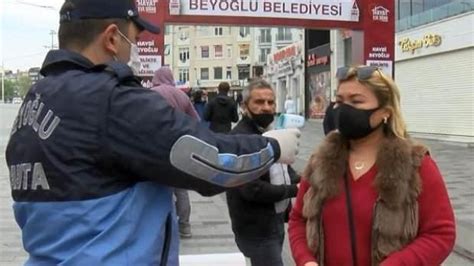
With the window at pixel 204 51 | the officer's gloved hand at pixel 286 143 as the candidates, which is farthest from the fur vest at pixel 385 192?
the window at pixel 204 51

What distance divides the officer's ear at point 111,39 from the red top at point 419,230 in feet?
4.46

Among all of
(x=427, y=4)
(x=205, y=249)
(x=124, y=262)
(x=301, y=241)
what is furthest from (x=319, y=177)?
(x=427, y=4)

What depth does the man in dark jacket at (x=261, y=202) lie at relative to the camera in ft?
13.5

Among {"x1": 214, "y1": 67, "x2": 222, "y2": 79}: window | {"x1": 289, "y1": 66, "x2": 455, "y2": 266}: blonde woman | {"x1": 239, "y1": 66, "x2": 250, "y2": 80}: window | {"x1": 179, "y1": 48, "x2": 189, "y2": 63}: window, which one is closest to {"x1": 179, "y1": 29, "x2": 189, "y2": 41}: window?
{"x1": 179, "y1": 48, "x2": 189, "y2": 63}: window

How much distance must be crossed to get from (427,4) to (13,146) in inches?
1079

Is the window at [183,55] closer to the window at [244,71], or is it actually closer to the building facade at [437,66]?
the window at [244,71]

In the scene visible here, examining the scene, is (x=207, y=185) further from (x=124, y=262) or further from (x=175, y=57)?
(x=175, y=57)

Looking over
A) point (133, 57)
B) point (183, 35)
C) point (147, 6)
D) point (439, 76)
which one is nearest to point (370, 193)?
point (133, 57)

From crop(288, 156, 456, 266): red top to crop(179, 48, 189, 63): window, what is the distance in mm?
96377

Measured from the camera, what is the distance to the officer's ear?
1957mm

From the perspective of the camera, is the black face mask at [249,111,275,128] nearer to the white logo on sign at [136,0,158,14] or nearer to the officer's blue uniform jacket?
the officer's blue uniform jacket

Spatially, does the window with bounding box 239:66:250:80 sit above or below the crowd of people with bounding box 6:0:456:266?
above

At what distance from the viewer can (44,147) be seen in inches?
73.9

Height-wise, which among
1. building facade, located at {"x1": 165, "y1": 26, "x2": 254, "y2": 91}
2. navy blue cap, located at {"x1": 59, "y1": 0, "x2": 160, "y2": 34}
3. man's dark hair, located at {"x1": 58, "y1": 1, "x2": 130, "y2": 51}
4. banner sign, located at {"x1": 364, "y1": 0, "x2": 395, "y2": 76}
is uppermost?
building facade, located at {"x1": 165, "y1": 26, "x2": 254, "y2": 91}
